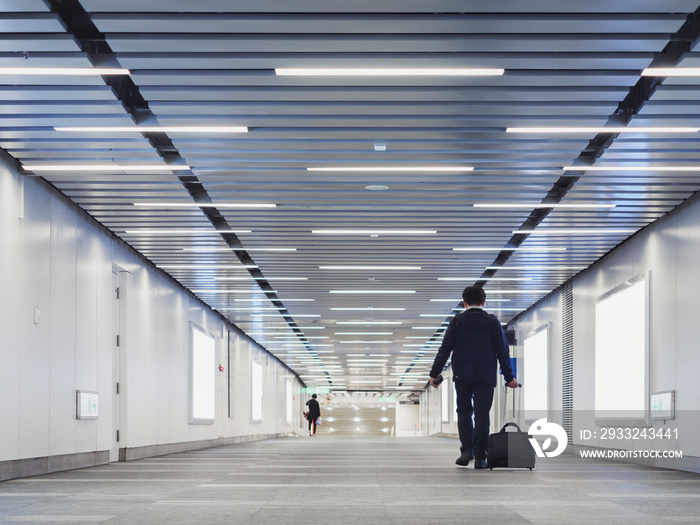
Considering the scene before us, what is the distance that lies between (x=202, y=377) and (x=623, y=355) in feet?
31.2

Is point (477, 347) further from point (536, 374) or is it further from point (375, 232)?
point (536, 374)

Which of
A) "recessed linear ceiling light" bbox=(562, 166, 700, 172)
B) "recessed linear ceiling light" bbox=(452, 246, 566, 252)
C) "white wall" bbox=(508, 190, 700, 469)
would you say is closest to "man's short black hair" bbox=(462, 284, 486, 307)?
"recessed linear ceiling light" bbox=(562, 166, 700, 172)

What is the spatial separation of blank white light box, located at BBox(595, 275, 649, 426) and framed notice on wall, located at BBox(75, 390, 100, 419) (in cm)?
667

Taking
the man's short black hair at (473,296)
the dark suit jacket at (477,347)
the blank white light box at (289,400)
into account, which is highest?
the man's short black hair at (473,296)

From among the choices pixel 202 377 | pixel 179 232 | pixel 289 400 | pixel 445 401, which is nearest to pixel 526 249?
pixel 179 232

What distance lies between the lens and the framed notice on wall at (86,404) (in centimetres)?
1020

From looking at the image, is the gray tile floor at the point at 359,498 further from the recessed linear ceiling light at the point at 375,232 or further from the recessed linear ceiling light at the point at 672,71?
the recessed linear ceiling light at the point at 375,232

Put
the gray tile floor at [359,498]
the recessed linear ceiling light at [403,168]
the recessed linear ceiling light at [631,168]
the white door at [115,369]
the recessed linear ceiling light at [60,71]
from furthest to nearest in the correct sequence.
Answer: the white door at [115,369] → the recessed linear ceiling light at [403,168] → the recessed linear ceiling light at [631,168] → the recessed linear ceiling light at [60,71] → the gray tile floor at [359,498]

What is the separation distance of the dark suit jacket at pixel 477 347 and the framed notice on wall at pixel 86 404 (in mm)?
4379

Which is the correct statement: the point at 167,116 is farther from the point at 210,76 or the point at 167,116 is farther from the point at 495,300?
the point at 495,300

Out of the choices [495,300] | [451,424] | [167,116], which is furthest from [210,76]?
[451,424]

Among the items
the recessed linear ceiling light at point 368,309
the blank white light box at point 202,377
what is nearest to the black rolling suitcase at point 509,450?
the blank white light box at point 202,377

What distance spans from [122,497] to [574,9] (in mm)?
4005

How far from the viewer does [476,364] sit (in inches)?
311
